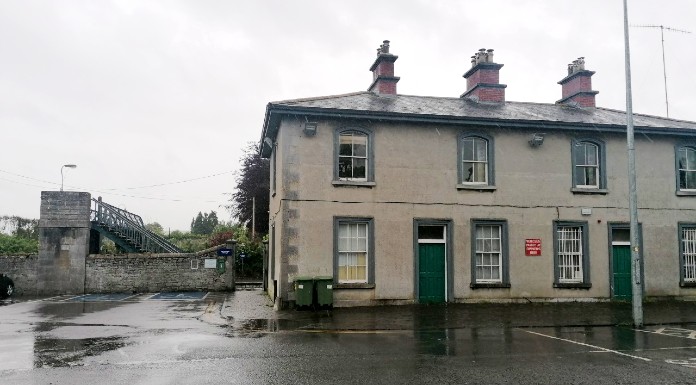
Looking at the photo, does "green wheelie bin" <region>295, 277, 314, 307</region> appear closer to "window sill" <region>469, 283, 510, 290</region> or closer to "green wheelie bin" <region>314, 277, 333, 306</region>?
"green wheelie bin" <region>314, 277, 333, 306</region>

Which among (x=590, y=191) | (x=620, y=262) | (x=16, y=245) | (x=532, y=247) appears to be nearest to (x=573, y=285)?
(x=532, y=247)

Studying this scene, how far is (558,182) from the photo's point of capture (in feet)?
61.4

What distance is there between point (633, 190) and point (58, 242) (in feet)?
71.6

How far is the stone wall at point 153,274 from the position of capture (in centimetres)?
2355

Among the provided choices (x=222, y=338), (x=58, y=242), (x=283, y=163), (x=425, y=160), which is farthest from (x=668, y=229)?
(x=58, y=242)

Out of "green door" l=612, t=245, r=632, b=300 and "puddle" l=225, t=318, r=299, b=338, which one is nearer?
"puddle" l=225, t=318, r=299, b=338

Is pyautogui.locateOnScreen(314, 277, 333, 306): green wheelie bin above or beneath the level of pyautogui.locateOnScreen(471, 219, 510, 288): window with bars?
beneath

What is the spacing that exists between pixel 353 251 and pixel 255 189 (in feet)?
78.4

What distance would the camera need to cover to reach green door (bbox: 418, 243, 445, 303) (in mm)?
17344

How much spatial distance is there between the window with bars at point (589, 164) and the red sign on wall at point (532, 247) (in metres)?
2.54

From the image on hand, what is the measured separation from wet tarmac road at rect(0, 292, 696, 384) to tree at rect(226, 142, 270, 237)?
24741 mm

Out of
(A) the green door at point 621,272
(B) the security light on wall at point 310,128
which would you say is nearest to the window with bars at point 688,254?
(A) the green door at point 621,272

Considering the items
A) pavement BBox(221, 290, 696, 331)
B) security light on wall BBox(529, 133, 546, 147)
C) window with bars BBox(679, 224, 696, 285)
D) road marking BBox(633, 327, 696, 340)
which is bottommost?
road marking BBox(633, 327, 696, 340)

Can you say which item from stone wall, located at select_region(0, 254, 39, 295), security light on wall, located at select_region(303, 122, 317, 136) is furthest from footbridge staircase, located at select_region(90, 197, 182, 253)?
security light on wall, located at select_region(303, 122, 317, 136)
